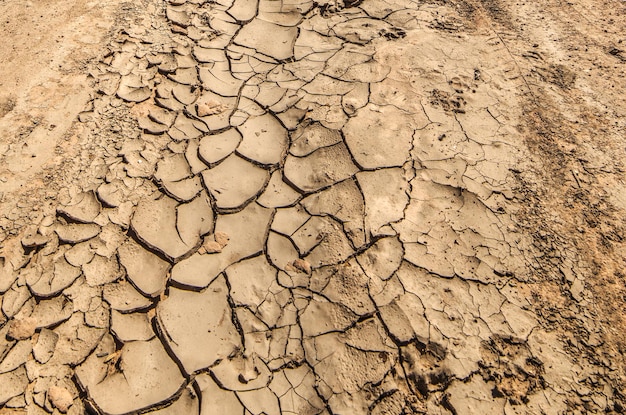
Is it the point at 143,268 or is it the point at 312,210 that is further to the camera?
the point at 312,210

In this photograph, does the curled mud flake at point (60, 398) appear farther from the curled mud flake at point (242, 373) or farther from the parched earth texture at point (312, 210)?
the curled mud flake at point (242, 373)

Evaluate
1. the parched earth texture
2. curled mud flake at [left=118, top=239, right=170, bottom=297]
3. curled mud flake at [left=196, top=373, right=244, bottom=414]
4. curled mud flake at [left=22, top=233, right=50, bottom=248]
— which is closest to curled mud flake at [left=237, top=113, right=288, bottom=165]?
the parched earth texture

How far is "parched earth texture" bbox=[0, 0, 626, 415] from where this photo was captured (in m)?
1.79

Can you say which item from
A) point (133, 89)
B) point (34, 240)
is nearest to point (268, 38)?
point (133, 89)

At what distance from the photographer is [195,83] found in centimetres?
285

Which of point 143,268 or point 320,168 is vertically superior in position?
point 320,168

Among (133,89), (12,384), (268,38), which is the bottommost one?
(12,384)

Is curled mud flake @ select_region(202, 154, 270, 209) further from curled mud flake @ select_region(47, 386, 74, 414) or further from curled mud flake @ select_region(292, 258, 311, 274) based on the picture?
curled mud flake @ select_region(47, 386, 74, 414)

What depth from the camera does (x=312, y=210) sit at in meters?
2.25

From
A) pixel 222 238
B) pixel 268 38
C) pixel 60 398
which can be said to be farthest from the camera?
pixel 268 38

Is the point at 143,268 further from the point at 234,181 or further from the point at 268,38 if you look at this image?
the point at 268,38

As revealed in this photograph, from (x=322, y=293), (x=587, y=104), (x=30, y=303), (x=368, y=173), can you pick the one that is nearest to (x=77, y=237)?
(x=30, y=303)

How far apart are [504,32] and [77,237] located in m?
3.00

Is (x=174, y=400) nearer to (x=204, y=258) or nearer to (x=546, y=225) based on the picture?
(x=204, y=258)
